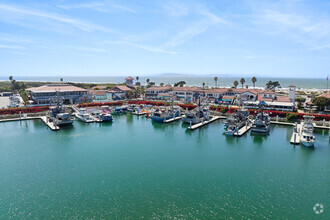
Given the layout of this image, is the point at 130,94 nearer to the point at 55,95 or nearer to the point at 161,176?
the point at 55,95

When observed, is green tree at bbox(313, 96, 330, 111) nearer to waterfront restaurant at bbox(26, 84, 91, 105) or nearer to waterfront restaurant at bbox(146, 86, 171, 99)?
waterfront restaurant at bbox(146, 86, 171, 99)

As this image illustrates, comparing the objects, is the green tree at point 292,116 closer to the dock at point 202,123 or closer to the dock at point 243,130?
the dock at point 243,130

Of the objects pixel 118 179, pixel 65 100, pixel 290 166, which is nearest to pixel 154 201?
pixel 118 179

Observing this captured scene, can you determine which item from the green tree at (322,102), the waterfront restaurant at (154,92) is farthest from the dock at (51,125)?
the green tree at (322,102)

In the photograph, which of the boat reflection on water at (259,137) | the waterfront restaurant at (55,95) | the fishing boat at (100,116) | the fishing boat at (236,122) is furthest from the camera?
the waterfront restaurant at (55,95)

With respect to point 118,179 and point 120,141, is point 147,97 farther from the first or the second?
point 118,179

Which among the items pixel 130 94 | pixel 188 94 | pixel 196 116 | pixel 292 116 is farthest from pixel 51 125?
pixel 292 116
